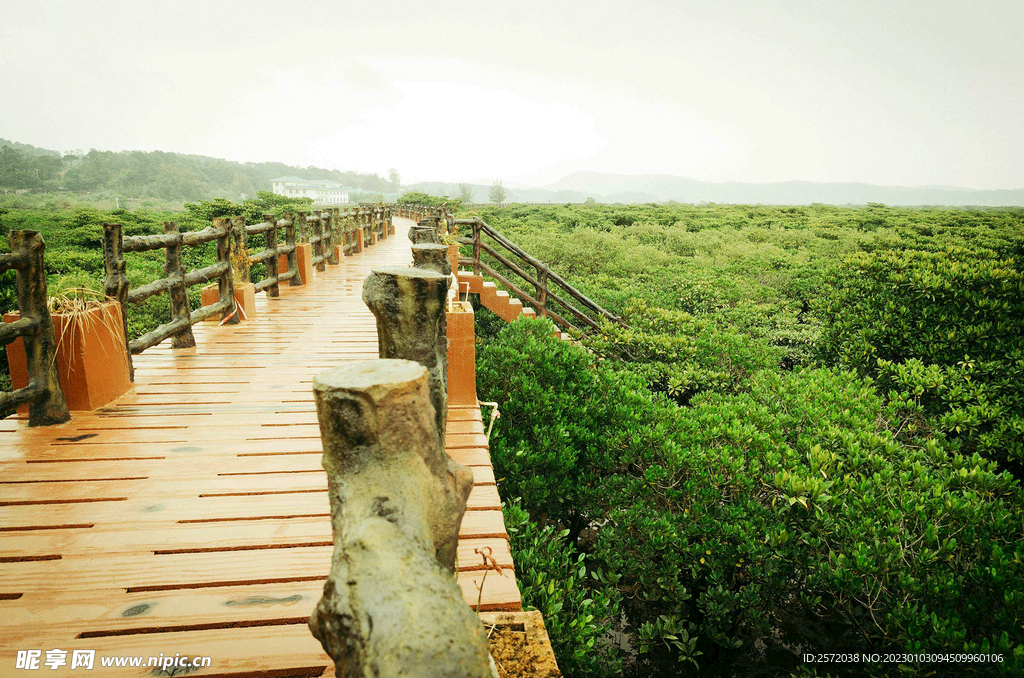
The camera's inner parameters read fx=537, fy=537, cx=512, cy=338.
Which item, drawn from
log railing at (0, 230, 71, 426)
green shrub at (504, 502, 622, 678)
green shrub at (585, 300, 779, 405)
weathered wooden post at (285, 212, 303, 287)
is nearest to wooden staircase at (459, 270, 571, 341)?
green shrub at (585, 300, 779, 405)

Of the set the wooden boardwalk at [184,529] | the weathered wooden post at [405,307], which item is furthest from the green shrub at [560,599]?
the weathered wooden post at [405,307]

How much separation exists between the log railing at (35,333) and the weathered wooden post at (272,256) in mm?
4338

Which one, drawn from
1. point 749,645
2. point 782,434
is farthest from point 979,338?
point 749,645

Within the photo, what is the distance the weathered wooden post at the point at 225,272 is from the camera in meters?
6.05

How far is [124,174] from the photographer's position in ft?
269

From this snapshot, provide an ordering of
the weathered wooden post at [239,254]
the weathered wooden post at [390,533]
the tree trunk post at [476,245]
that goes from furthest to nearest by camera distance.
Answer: the tree trunk post at [476,245] < the weathered wooden post at [239,254] < the weathered wooden post at [390,533]

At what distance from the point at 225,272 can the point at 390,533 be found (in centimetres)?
600

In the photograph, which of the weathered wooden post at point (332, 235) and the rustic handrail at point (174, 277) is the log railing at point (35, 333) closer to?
the rustic handrail at point (174, 277)

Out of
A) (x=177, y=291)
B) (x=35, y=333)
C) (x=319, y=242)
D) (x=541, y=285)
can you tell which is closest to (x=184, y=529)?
(x=35, y=333)

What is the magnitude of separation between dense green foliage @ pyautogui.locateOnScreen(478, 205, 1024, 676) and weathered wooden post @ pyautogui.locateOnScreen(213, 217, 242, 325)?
3.24 meters

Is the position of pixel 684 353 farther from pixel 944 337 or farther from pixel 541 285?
pixel 541 285

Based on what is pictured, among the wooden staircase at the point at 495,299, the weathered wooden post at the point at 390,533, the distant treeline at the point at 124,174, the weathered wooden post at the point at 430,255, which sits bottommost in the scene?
the wooden staircase at the point at 495,299

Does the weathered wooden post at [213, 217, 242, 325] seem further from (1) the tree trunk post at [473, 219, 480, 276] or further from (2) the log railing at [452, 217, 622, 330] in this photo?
(1) the tree trunk post at [473, 219, 480, 276]

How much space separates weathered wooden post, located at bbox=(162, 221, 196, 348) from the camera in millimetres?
5012
